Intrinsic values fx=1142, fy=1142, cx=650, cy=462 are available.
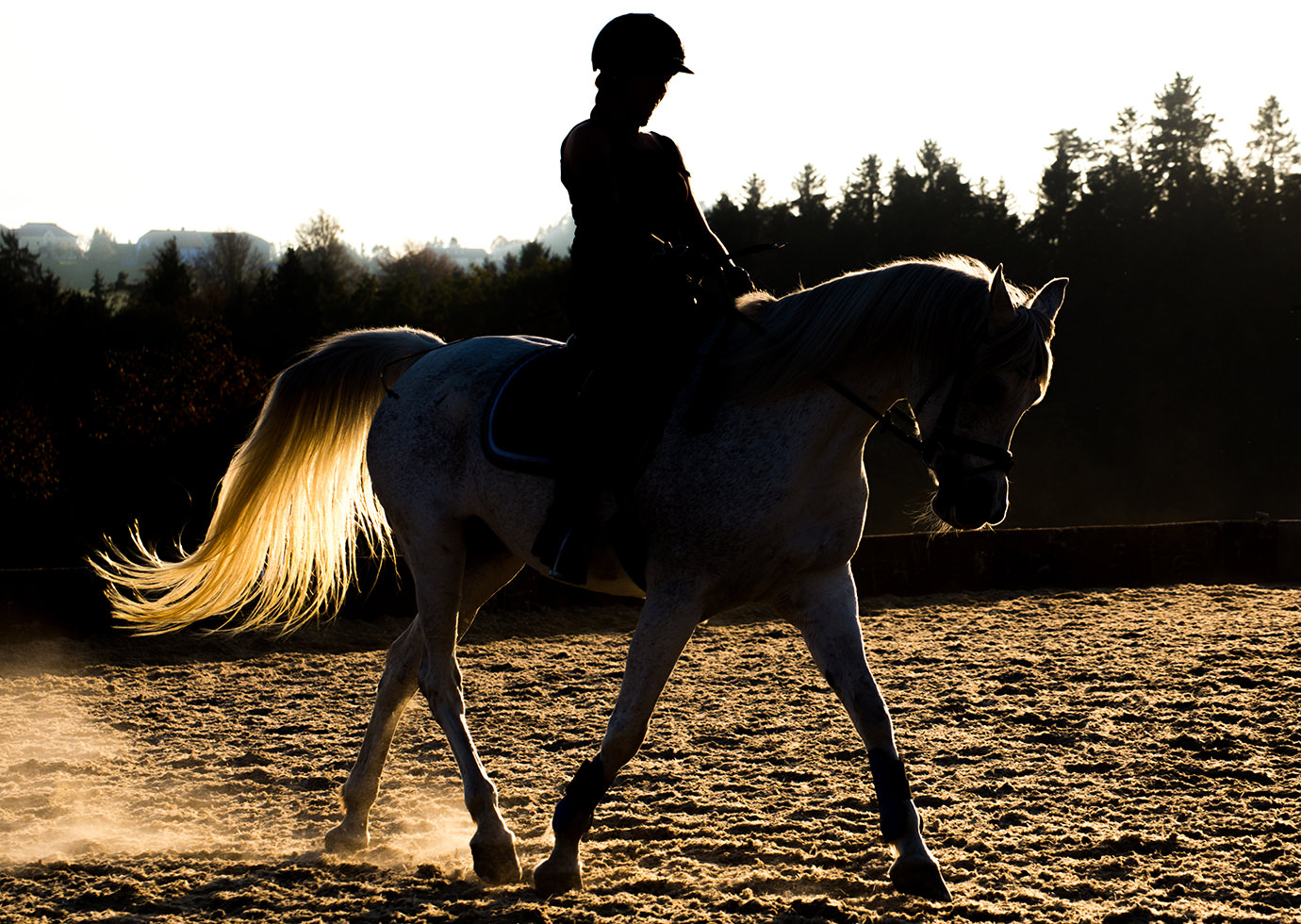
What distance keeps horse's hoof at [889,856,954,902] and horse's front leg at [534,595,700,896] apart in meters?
0.88

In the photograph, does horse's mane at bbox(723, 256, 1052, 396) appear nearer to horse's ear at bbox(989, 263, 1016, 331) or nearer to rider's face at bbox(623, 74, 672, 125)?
horse's ear at bbox(989, 263, 1016, 331)

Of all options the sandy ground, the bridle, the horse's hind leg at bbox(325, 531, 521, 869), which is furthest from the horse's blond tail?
the bridle

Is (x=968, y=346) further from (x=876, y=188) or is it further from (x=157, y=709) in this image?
(x=876, y=188)

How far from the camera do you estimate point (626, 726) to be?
3.47 metres

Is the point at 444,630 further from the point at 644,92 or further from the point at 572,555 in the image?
the point at 644,92

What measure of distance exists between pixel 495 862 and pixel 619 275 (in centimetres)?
194

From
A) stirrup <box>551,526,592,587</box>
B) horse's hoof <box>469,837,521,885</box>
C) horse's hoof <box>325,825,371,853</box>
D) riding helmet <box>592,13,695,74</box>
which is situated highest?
riding helmet <box>592,13,695,74</box>

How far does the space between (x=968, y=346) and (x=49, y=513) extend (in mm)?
22539

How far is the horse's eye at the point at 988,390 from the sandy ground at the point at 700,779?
146 cm

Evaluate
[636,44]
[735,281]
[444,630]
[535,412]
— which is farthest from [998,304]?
[444,630]

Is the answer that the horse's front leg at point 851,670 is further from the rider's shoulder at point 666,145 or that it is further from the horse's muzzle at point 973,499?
the rider's shoulder at point 666,145

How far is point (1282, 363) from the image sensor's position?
32688 mm

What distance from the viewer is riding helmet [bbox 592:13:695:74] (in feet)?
11.9

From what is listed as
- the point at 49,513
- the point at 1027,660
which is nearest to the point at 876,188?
the point at 49,513
